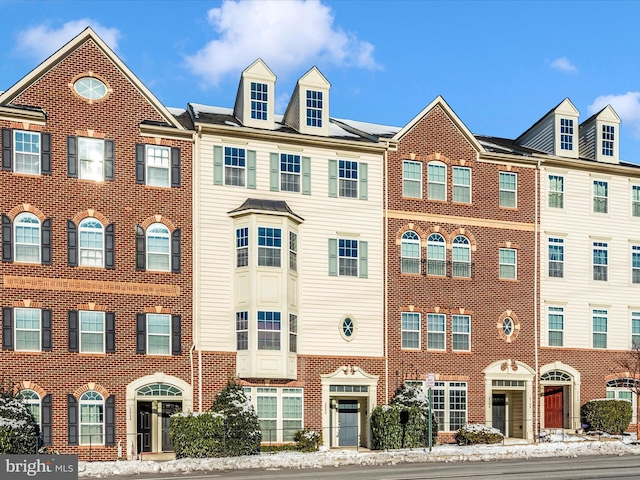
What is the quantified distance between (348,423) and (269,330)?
638cm

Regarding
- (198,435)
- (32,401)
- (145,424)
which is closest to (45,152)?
(32,401)

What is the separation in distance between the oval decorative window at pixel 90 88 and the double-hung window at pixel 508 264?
19.6 meters

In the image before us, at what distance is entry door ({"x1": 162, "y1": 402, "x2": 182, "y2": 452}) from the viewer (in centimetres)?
3806

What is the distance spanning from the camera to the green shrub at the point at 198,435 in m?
34.7

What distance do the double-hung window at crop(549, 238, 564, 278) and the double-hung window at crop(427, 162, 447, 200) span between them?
620 centimetres

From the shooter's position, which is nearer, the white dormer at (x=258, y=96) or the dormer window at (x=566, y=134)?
the white dormer at (x=258, y=96)

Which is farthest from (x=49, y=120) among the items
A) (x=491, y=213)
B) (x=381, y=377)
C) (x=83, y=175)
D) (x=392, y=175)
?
(x=491, y=213)

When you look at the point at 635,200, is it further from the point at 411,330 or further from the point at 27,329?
the point at 27,329

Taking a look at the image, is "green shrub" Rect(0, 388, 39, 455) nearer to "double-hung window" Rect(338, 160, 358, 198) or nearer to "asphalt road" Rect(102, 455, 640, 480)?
"asphalt road" Rect(102, 455, 640, 480)

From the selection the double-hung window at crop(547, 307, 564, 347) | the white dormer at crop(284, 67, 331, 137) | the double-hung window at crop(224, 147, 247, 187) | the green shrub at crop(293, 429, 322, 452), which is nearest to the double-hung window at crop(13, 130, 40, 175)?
the double-hung window at crop(224, 147, 247, 187)

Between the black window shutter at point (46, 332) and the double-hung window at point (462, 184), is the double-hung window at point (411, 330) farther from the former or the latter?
the black window shutter at point (46, 332)

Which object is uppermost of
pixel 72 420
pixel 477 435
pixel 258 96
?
pixel 258 96

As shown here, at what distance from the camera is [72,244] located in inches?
1438
